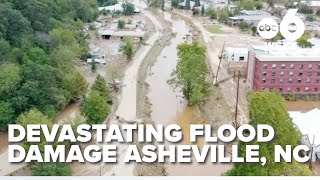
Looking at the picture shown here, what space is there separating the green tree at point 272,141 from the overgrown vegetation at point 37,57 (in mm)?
2936

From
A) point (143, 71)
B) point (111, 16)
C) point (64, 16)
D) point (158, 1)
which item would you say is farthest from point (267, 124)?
point (158, 1)

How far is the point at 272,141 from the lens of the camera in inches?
177

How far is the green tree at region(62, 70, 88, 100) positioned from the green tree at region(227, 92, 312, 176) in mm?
3165

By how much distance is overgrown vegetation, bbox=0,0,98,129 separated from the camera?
21.1 feet

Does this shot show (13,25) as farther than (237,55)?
No

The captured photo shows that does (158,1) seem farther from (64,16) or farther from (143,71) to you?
(143,71)

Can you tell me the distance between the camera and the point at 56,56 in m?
8.11

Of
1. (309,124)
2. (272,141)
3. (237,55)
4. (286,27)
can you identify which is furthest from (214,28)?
(272,141)

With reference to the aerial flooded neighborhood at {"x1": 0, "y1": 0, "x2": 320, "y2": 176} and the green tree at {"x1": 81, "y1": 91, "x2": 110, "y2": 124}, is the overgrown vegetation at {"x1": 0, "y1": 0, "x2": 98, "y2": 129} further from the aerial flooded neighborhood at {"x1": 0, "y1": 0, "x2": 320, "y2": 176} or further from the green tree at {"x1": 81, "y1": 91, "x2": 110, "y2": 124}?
the green tree at {"x1": 81, "y1": 91, "x2": 110, "y2": 124}

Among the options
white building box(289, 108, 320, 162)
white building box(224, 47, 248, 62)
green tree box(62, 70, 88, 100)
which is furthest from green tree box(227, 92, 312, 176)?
white building box(224, 47, 248, 62)

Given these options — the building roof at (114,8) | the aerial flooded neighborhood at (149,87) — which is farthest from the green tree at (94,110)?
the building roof at (114,8)

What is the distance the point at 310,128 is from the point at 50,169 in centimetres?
324

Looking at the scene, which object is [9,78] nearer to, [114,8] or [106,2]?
[114,8]

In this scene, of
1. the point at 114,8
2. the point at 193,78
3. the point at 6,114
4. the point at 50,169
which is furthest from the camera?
the point at 114,8
